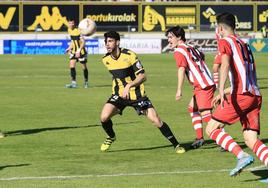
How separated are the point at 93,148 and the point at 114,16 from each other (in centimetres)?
4899

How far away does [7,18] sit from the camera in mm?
60125

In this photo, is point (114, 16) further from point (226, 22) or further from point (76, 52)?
point (226, 22)

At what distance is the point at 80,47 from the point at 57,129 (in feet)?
37.2

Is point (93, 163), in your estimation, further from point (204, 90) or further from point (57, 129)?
point (57, 129)

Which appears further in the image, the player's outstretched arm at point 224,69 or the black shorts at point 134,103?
the black shorts at point 134,103

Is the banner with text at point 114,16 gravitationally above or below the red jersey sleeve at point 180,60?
above

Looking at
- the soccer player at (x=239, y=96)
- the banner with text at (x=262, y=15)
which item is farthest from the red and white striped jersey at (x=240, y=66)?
the banner with text at (x=262, y=15)

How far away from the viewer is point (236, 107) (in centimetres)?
1028

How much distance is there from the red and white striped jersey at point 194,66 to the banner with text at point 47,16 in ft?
155

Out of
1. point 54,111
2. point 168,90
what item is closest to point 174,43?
point 54,111

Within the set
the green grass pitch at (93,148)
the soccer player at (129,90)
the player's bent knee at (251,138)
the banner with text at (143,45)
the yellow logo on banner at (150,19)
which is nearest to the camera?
the player's bent knee at (251,138)

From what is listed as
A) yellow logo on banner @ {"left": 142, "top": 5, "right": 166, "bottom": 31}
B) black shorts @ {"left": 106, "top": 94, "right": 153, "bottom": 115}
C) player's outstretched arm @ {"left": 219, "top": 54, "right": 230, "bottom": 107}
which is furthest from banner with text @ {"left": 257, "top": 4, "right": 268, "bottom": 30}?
player's outstretched arm @ {"left": 219, "top": 54, "right": 230, "bottom": 107}

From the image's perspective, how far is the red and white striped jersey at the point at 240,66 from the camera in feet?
33.3

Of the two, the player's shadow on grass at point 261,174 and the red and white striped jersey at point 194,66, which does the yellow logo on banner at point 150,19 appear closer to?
the red and white striped jersey at point 194,66
